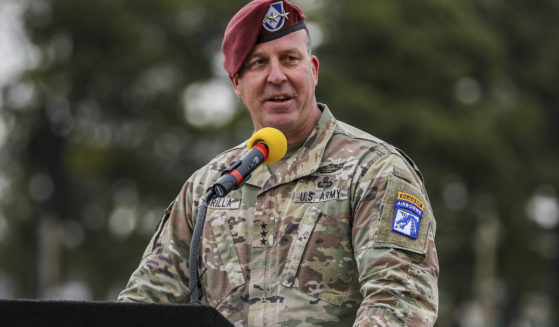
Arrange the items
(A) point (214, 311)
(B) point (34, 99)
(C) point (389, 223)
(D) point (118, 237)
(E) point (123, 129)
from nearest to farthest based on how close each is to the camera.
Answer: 1. (A) point (214, 311)
2. (C) point (389, 223)
3. (B) point (34, 99)
4. (E) point (123, 129)
5. (D) point (118, 237)

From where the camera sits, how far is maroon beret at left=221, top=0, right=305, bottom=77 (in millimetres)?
3648

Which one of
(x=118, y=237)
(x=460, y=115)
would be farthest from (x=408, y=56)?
(x=118, y=237)

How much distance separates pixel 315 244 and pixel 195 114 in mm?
21933

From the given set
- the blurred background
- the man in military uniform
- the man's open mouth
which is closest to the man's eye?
the man in military uniform

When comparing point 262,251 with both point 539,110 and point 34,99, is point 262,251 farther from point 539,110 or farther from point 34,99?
point 539,110

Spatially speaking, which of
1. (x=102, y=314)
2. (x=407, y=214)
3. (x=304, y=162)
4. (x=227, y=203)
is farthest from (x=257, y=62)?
(x=102, y=314)

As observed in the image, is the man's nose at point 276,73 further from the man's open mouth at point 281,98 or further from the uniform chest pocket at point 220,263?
the uniform chest pocket at point 220,263

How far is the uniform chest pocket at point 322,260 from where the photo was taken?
3373 mm

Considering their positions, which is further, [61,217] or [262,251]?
[61,217]

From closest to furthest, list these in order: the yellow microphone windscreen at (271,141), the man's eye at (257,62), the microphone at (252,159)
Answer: the microphone at (252,159) < the yellow microphone windscreen at (271,141) < the man's eye at (257,62)

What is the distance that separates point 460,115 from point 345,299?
21.9 metres

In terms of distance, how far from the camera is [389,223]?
10.5 ft

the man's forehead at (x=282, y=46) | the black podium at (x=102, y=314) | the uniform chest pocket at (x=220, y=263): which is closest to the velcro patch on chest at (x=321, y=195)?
the uniform chest pocket at (x=220, y=263)

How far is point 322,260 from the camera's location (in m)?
3.40
